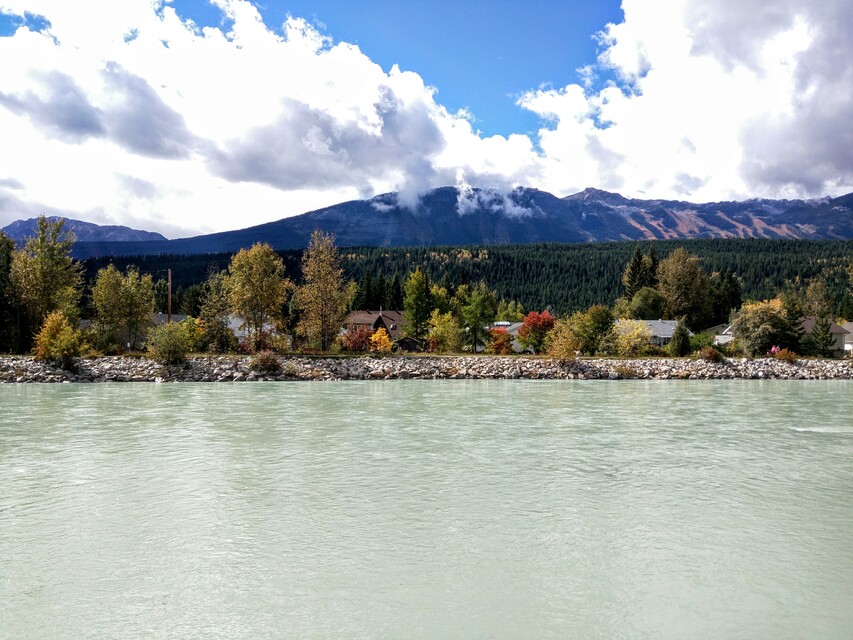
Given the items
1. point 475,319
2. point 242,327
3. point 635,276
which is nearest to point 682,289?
point 635,276

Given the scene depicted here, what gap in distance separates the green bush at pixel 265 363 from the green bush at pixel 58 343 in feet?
36.9

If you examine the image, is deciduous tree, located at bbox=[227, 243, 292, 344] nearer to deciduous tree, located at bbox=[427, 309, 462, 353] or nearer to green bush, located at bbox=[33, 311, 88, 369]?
green bush, located at bbox=[33, 311, 88, 369]

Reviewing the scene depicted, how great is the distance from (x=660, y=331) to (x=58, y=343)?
196 ft

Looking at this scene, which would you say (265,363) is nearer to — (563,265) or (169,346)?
(169,346)

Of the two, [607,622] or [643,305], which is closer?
[607,622]

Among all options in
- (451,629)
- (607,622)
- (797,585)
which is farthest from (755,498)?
(451,629)

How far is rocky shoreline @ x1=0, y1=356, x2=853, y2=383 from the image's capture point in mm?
42594

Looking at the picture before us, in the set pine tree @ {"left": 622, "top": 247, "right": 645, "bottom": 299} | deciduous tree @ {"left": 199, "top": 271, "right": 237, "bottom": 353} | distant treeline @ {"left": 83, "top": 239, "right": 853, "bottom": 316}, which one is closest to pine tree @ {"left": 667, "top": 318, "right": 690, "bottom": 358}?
pine tree @ {"left": 622, "top": 247, "right": 645, "bottom": 299}

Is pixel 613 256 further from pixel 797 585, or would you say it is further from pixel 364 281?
pixel 797 585

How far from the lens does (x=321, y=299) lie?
53.8m

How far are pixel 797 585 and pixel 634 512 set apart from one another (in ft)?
10.0

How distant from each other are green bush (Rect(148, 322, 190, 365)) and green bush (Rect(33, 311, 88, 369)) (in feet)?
15.2

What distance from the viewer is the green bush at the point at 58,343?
1686 inches

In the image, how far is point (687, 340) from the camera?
57.9 metres
